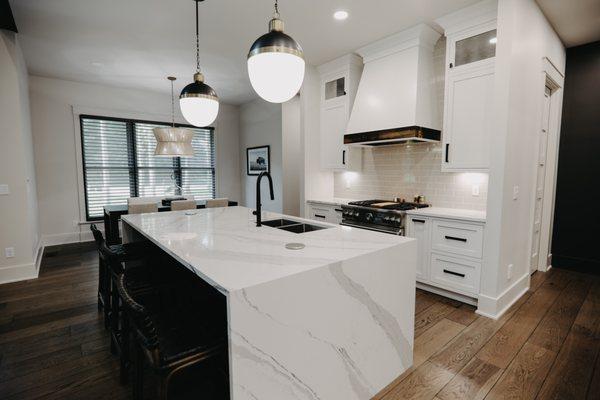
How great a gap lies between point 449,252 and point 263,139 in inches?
177

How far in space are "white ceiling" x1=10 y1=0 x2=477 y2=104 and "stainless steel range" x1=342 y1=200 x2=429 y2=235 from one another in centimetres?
189

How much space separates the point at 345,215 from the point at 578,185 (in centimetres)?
282

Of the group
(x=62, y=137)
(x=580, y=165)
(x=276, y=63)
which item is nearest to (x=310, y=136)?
(x=276, y=63)

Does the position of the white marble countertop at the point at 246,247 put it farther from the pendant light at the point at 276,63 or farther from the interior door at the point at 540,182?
the interior door at the point at 540,182

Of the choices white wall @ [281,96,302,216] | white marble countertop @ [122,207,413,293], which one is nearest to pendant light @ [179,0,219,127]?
white marble countertop @ [122,207,413,293]

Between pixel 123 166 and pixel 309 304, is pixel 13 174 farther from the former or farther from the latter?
pixel 309 304

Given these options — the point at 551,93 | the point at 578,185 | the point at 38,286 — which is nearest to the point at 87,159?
the point at 38,286

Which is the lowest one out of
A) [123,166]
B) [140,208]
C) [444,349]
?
[444,349]

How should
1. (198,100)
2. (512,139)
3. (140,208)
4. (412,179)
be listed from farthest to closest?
(140,208), (412,179), (512,139), (198,100)

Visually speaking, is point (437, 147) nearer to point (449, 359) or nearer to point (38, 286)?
point (449, 359)

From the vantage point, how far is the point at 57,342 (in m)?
2.33

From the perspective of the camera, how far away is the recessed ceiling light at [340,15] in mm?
2932

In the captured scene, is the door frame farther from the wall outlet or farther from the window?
the wall outlet

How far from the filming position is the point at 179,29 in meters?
3.28
